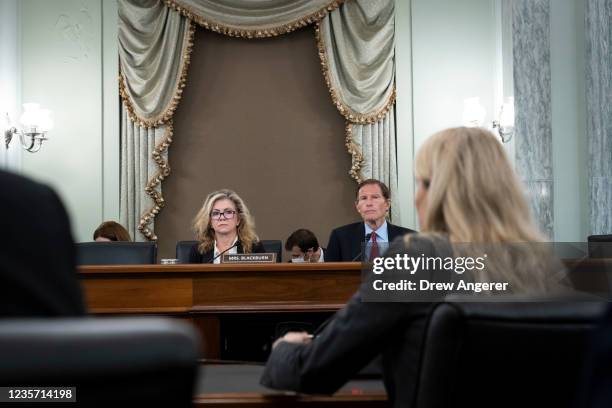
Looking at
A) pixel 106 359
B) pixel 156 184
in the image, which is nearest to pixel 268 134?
pixel 156 184

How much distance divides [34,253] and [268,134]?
786 centimetres

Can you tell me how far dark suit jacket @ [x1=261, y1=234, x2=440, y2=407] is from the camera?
67.6 inches

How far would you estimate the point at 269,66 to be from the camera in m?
8.92

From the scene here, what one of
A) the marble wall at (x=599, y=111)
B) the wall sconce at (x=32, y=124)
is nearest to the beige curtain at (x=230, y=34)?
the wall sconce at (x=32, y=124)

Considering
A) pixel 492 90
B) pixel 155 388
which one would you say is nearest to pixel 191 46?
pixel 492 90

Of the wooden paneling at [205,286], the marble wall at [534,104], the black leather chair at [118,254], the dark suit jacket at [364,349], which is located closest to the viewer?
the dark suit jacket at [364,349]

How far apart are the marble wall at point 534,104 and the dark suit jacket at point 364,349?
6.20 metres

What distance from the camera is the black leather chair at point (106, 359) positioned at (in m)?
0.82

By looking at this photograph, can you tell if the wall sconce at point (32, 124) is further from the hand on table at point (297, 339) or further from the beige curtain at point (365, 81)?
the hand on table at point (297, 339)

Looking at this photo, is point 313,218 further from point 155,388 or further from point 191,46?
point 155,388

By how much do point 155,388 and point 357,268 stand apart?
12.4 feet

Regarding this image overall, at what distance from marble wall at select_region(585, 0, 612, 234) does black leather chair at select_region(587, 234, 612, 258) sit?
5.69ft

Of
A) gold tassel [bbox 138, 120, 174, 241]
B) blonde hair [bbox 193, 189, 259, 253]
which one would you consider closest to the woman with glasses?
blonde hair [bbox 193, 189, 259, 253]

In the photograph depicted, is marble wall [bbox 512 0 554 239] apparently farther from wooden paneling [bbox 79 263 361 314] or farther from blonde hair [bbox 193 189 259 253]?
wooden paneling [bbox 79 263 361 314]
